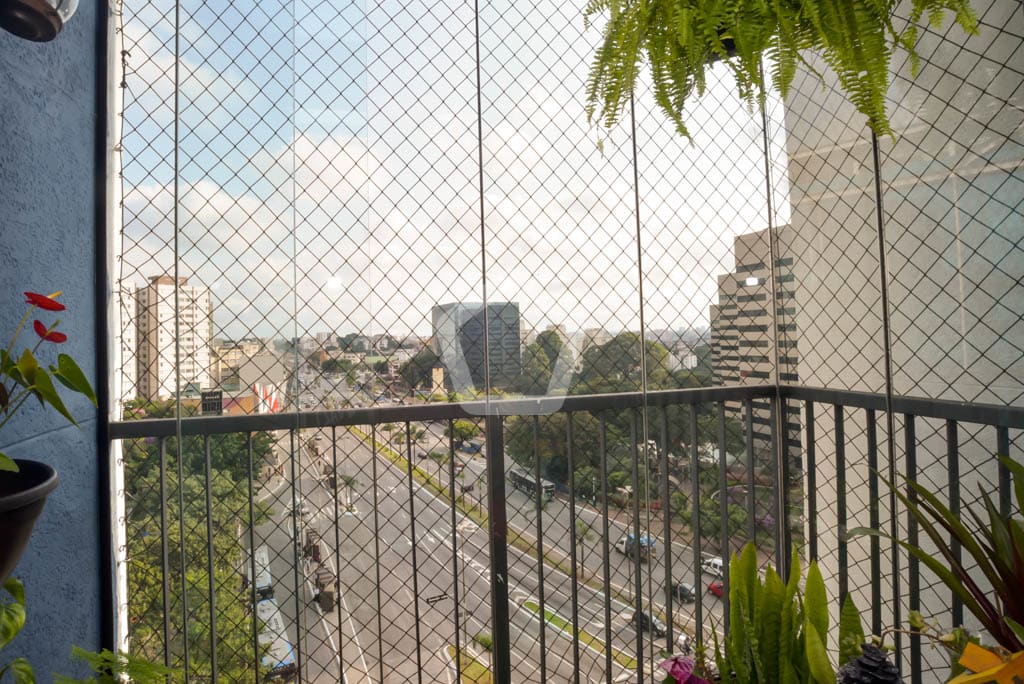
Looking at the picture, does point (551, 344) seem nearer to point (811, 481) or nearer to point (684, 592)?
point (684, 592)

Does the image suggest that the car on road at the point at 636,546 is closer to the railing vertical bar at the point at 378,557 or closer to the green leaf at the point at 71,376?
the railing vertical bar at the point at 378,557

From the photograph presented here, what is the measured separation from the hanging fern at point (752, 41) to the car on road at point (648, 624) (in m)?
1.46

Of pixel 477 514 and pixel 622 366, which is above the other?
pixel 622 366

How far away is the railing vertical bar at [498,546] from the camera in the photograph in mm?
1666

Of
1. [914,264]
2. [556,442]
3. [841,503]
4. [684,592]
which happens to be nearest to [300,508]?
[556,442]

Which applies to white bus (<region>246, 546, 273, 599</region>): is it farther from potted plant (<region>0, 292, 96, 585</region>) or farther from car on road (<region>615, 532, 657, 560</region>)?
car on road (<region>615, 532, 657, 560</region>)

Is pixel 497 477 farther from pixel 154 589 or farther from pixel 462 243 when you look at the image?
pixel 154 589

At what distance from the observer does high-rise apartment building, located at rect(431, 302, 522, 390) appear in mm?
1630

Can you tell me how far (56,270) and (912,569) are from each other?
2.44 m

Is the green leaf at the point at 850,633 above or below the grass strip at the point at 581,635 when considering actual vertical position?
above

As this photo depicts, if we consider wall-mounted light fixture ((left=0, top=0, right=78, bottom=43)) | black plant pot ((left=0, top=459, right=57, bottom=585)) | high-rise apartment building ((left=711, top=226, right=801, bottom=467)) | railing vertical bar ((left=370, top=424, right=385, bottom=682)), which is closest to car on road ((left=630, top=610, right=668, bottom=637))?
high-rise apartment building ((left=711, top=226, right=801, bottom=467))

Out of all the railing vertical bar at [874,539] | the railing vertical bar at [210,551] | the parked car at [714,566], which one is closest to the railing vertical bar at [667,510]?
the parked car at [714,566]

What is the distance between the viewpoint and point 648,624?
1.83 m

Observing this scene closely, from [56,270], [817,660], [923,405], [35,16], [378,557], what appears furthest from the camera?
[923,405]
